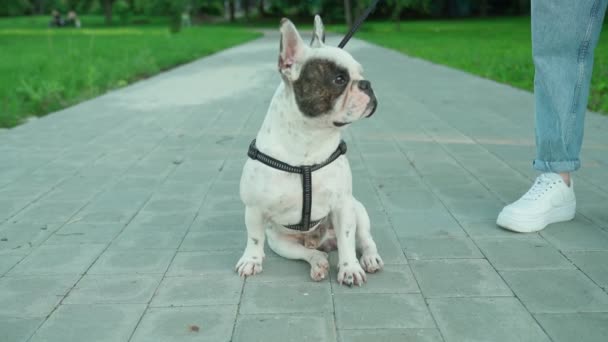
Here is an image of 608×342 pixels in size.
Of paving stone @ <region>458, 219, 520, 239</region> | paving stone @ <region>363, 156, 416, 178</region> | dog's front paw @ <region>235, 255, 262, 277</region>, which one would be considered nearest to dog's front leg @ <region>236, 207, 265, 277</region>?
dog's front paw @ <region>235, 255, 262, 277</region>

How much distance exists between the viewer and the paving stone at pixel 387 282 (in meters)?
3.10

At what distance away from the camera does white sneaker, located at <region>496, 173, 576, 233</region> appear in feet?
12.8

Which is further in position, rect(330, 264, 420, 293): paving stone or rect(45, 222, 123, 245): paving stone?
rect(45, 222, 123, 245): paving stone

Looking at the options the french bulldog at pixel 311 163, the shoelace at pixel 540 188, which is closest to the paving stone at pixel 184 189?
the french bulldog at pixel 311 163

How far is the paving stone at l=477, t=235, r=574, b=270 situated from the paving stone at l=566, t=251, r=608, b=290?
0.19 feet

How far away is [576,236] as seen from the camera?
380 centimetres

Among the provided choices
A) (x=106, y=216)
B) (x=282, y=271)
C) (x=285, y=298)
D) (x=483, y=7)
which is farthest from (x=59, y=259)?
(x=483, y=7)

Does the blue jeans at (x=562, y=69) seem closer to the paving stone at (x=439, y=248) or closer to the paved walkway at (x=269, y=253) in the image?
the paved walkway at (x=269, y=253)

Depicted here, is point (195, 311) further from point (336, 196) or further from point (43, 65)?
point (43, 65)

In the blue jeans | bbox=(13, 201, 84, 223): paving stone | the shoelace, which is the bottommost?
bbox=(13, 201, 84, 223): paving stone

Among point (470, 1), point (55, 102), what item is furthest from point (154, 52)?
point (470, 1)

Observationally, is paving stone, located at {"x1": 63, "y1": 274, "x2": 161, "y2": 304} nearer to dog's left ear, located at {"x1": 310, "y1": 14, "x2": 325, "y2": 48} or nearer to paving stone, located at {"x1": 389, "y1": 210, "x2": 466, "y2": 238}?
dog's left ear, located at {"x1": 310, "y1": 14, "x2": 325, "y2": 48}

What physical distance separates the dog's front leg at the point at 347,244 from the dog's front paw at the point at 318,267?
3.2 inches

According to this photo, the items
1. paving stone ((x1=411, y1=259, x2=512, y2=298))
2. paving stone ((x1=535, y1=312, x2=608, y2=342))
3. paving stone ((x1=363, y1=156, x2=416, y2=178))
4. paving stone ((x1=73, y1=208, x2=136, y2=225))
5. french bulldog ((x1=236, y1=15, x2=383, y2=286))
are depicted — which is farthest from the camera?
paving stone ((x1=363, y1=156, x2=416, y2=178))
